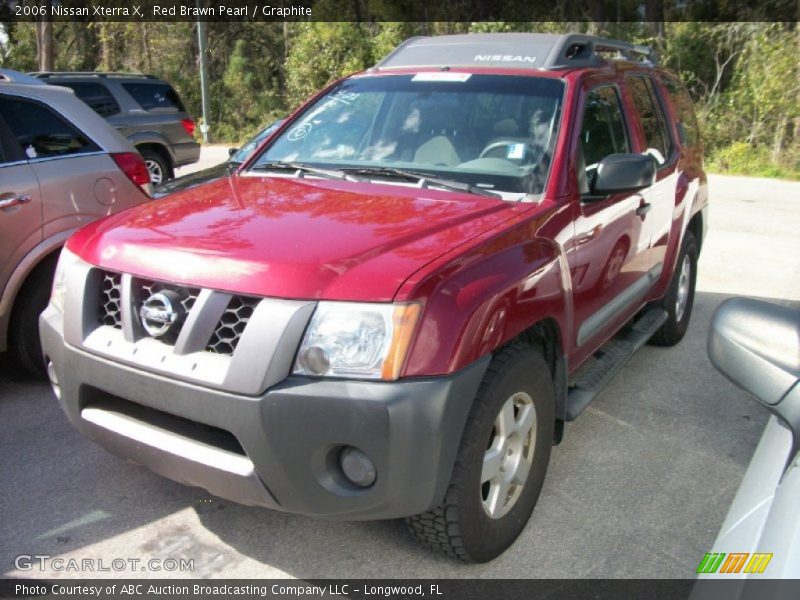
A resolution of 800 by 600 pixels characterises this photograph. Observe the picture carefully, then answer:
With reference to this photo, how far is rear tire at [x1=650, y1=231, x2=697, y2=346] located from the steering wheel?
6.66 ft

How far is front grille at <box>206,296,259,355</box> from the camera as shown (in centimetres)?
245

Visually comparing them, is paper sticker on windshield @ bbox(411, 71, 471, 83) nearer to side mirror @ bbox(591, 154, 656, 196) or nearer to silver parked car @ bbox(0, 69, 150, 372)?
side mirror @ bbox(591, 154, 656, 196)

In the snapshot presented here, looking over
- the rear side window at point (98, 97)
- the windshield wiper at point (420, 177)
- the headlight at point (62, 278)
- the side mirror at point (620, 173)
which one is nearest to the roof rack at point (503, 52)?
the side mirror at point (620, 173)

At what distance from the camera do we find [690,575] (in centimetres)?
286

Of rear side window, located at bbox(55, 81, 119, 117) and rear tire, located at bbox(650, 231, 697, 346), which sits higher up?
rear side window, located at bbox(55, 81, 119, 117)

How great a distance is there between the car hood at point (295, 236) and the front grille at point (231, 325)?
66 millimetres

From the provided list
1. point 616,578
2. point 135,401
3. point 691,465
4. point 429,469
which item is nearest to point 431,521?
point 429,469

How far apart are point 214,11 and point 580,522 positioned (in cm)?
2605

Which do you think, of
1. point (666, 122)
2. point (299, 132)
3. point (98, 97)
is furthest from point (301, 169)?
point (98, 97)

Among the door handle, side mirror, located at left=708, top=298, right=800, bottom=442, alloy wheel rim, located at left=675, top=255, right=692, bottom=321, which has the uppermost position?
side mirror, located at left=708, top=298, right=800, bottom=442

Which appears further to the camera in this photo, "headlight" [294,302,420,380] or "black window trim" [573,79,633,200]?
"black window trim" [573,79,633,200]

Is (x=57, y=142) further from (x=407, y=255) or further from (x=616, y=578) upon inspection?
(x=616, y=578)

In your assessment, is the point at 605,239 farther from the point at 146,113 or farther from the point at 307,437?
the point at 146,113

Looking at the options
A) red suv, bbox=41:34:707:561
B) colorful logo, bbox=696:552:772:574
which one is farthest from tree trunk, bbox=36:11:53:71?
colorful logo, bbox=696:552:772:574
